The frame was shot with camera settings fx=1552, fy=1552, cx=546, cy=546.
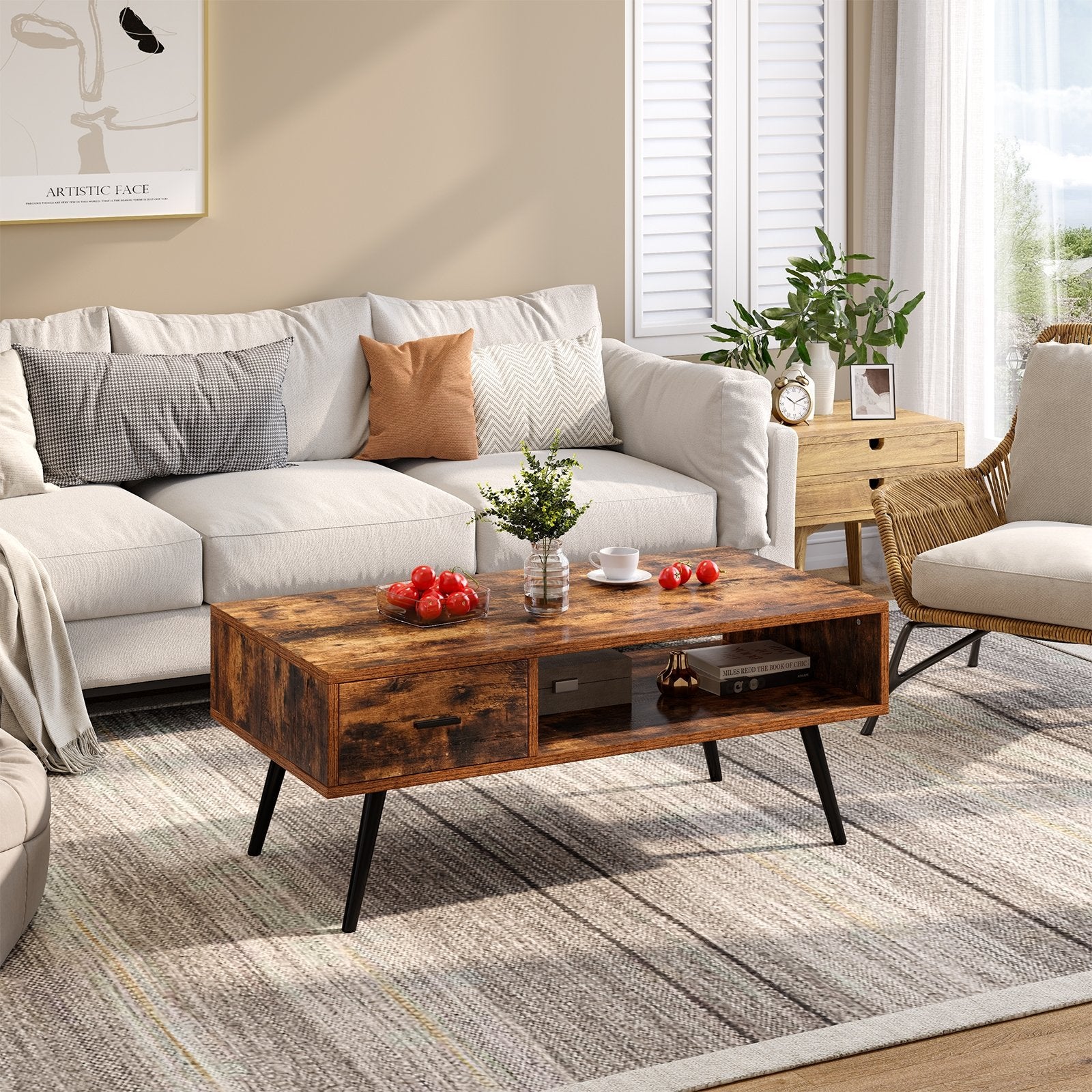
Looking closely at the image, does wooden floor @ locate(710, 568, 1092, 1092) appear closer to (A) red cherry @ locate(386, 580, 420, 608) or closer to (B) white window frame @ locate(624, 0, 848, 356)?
(A) red cherry @ locate(386, 580, 420, 608)

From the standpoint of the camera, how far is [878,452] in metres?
4.67

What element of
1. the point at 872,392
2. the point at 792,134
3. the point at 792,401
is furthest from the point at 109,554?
the point at 792,134

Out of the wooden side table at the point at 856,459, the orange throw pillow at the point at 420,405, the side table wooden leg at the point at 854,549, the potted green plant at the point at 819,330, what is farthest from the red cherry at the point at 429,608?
the side table wooden leg at the point at 854,549

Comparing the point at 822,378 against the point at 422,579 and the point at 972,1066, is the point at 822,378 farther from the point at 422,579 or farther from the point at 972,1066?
the point at 972,1066

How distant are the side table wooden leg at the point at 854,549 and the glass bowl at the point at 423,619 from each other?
7.85 feet

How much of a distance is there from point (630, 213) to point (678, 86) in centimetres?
44

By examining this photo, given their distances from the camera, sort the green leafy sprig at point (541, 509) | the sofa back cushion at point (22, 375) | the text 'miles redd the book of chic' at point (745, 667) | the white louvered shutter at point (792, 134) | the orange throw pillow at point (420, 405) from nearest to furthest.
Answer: the green leafy sprig at point (541, 509) → the text 'miles redd the book of chic' at point (745, 667) → the sofa back cushion at point (22, 375) → the orange throw pillow at point (420, 405) → the white louvered shutter at point (792, 134)

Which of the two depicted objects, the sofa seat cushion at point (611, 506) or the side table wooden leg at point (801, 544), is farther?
the side table wooden leg at point (801, 544)

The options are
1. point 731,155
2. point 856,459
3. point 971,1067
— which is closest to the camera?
point 971,1067

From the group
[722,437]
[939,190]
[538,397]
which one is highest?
[939,190]

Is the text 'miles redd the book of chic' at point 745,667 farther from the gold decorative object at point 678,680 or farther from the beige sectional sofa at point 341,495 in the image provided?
the beige sectional sofa at point 341,495

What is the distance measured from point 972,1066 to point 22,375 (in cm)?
283

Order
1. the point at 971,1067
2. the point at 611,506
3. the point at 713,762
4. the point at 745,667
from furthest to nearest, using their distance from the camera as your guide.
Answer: the point at 611,506, the point at 713,762, the point at 745,667, the point at 971,1067

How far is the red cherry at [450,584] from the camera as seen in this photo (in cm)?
284
